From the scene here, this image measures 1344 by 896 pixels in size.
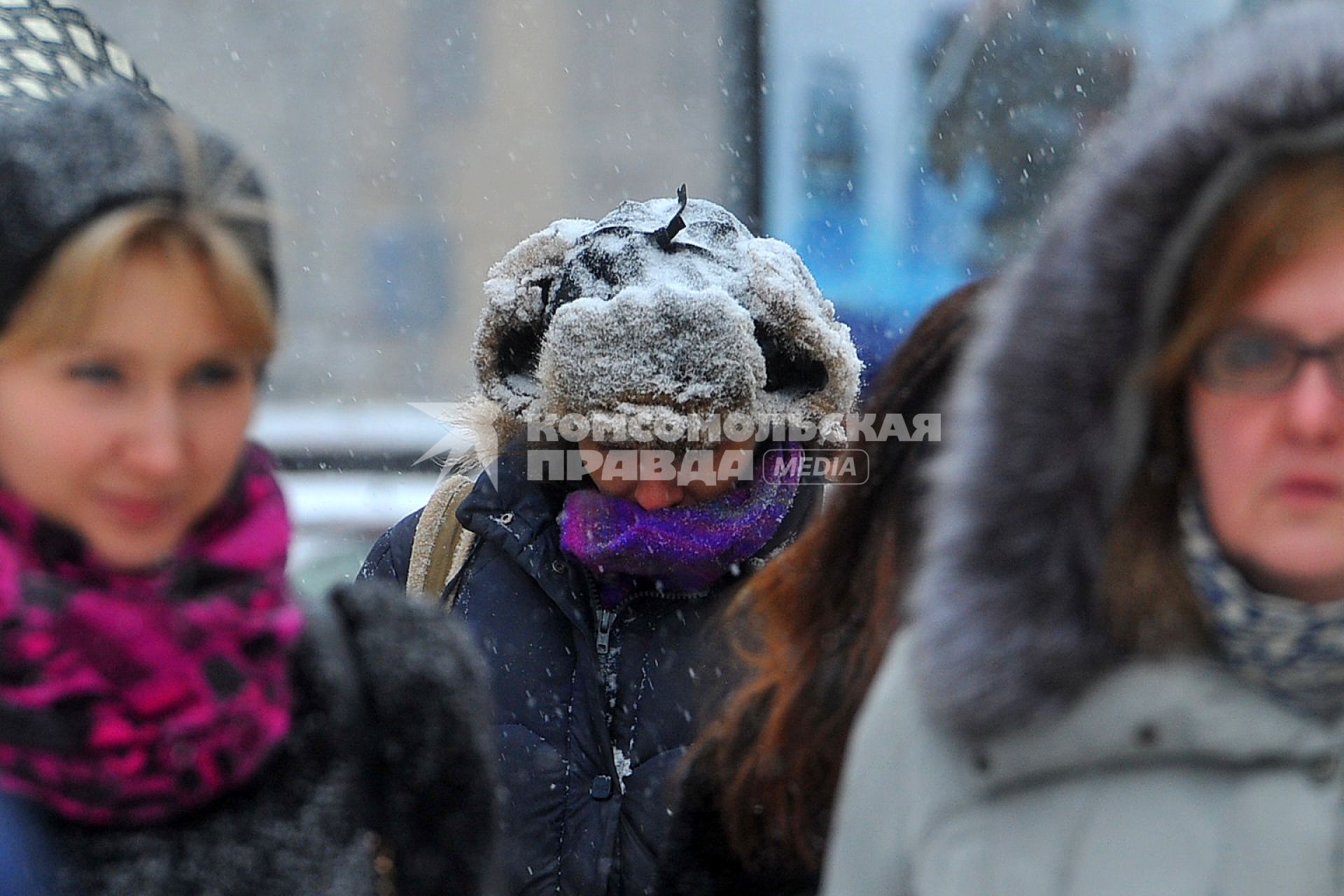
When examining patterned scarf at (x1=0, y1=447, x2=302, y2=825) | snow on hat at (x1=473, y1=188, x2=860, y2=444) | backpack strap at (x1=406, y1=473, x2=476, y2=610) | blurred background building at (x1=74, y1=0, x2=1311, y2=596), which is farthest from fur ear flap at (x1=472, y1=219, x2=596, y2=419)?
blurred background building at (x1=74, y1=0, x2=1311, y2=596)

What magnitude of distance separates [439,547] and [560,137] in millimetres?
5617

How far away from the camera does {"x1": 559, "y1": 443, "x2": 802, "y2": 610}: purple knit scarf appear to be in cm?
241

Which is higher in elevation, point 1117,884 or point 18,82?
point 18,82

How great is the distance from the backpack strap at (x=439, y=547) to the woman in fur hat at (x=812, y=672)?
2.33 feet

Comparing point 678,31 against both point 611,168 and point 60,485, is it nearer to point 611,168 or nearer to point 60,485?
point 611,168

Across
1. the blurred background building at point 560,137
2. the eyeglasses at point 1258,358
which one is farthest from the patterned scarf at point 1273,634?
the blurred background building at point 560,137

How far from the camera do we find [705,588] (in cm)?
250

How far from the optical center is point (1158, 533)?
1461 millimetres

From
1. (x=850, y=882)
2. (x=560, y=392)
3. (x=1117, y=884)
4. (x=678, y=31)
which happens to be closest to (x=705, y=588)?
(x=560, y=392)

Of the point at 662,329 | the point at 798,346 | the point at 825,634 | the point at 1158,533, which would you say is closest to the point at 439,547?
the point at 662,329

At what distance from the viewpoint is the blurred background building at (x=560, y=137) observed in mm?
6441

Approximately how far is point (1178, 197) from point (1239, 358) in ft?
0.50

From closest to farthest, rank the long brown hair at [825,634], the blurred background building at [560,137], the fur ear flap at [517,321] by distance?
the long brown hair at [825,634] < the fur ear flap at [517,321] < the blurred background building at [560,137]

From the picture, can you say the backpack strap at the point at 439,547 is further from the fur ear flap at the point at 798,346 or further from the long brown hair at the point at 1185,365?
the long brown hair at the point at 1185,365
